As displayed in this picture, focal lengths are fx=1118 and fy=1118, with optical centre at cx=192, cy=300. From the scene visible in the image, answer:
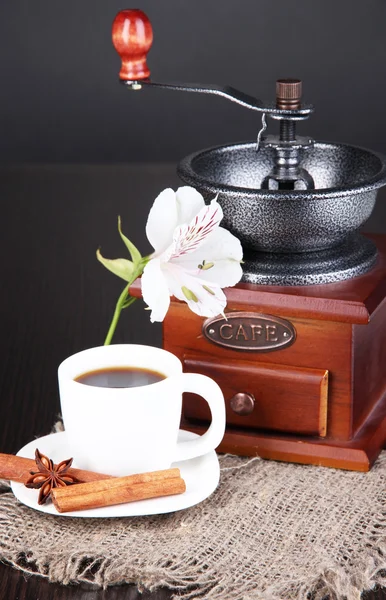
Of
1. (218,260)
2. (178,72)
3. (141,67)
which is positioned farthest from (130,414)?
(178,72)

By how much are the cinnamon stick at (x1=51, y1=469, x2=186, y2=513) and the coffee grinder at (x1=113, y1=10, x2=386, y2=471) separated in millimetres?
172

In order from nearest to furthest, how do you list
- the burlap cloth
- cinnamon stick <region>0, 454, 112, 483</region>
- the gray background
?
the burlap cloth, cinnamon stick <region>0, 454, 112, 483</region>, the gray background

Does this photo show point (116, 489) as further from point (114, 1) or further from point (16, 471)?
point (114, 1)

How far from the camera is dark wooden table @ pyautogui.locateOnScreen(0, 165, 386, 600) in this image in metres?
1.24

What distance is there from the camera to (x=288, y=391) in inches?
45.6

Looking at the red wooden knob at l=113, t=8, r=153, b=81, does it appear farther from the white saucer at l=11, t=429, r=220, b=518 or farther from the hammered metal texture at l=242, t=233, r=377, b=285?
the white saucer at l=11, t=429, r=220, b=518

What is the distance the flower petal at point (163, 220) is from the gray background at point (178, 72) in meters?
1.34

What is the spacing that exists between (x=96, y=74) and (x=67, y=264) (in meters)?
0.83

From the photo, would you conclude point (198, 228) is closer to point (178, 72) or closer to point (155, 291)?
point (155, 291)

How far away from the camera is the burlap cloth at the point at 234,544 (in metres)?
0.94

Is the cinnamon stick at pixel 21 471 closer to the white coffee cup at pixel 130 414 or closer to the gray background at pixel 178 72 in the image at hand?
the white coffee cup at pixel 130 414

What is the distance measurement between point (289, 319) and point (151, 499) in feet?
0.79

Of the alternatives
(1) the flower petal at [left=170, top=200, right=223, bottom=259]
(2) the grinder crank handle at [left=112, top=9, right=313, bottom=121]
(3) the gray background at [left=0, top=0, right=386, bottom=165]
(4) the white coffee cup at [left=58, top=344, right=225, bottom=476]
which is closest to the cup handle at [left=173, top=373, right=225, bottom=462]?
(4) the white coffee cup at [left=58, top=344, right=225, bottom=476]

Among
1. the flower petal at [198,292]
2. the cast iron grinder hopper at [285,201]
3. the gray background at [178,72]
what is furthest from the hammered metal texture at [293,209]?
the gray background at [178,72]
